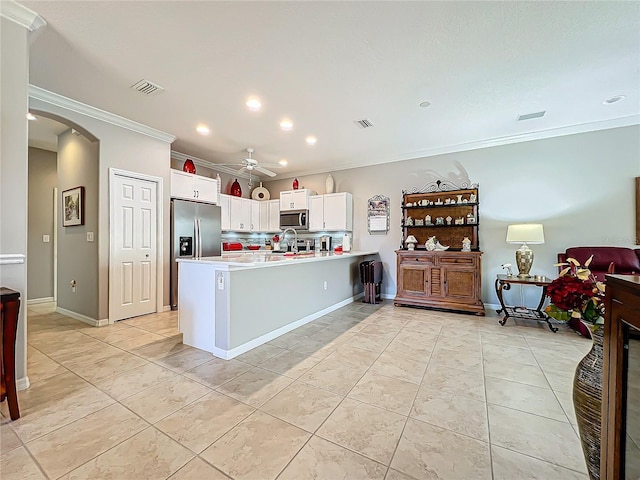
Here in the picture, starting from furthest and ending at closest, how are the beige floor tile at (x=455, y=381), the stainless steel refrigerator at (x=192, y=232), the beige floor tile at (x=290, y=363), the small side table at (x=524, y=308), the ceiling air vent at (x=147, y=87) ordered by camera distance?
1. the stainless steel refrigerator at (x=192, y=232)
2. the small side table at (x=524, y=308)
3. the ceiling air vent at (x=147, y=87)
4. the beige floor tile at (x=290, y=363)
5. the beige floor tile at (x=455, y=381)

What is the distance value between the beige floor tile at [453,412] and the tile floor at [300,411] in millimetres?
10

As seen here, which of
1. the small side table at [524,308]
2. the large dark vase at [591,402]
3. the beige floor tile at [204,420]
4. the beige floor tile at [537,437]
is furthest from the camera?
the small side table at [524,308]

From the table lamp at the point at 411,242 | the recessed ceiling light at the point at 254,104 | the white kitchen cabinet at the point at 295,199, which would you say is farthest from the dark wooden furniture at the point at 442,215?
the recessed ceiling light at the point at 254,104

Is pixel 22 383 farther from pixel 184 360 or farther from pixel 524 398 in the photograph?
pixel 524 398

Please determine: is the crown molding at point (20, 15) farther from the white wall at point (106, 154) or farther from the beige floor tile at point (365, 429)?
the beige floor tile at point (365, 429)

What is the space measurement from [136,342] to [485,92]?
15.3ft

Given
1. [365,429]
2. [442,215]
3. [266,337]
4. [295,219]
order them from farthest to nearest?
[295,219]
[442,215]
[266,337]
[365,429]

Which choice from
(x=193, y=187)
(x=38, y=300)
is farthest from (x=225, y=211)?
(x=38, y=300)

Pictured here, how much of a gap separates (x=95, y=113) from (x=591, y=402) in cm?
512

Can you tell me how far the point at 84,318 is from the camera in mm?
3697

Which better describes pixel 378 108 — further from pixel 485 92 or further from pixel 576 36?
pixel 576 36

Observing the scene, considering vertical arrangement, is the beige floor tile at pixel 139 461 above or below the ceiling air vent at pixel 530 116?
below

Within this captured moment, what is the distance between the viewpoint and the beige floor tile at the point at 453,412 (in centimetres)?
160

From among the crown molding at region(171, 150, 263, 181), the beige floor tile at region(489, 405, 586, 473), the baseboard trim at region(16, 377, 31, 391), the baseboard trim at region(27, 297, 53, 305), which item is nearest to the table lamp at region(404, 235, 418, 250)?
the beige floor tile at region(489, 405, 586, 473)
